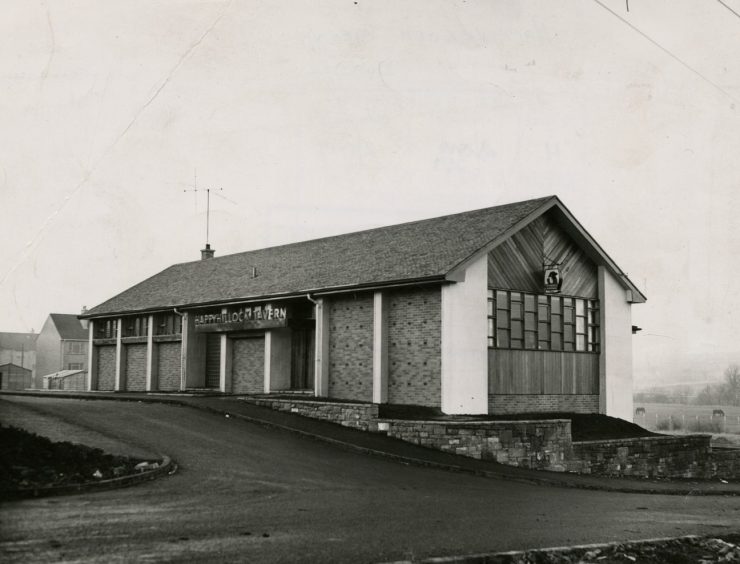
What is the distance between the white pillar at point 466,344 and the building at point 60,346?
65319 millimetres

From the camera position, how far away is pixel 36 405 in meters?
20.9

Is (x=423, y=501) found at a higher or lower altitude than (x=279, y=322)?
lower

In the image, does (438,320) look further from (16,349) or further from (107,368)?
(16,349)

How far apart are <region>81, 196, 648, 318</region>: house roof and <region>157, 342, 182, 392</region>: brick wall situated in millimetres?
1753

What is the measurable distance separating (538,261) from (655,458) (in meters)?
6.77

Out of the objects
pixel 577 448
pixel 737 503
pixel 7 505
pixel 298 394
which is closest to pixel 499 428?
pixel 577 448

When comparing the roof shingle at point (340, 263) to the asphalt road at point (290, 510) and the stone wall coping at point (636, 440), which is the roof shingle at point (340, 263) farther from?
the asphalt road at point (290, 510)

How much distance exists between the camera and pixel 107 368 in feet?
125

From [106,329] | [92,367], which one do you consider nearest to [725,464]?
[106,329]

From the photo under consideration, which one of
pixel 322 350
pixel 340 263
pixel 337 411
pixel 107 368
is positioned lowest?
pixel 337 411

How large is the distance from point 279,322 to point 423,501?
15.7m

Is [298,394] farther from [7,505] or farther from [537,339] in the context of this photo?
[7,505]

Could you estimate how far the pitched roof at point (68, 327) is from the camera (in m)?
83.7

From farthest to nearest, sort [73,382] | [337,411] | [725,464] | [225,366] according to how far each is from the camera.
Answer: [73,382]
[225,366]
[725,464]
[337,411]
